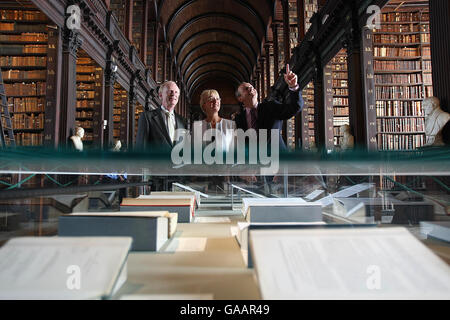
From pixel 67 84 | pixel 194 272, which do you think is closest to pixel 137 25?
pixel 67 84

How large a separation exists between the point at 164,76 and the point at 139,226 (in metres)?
16.6

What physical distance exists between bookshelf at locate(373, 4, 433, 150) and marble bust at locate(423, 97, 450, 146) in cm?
379

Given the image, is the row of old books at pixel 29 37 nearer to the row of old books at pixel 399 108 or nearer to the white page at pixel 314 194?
the white page at pixel 314 194

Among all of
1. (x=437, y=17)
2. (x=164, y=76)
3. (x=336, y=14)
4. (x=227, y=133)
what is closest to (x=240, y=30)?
(x=164, y=76)

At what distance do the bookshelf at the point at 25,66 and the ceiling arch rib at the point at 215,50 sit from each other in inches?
620

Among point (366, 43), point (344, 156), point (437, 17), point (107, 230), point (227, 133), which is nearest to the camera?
point (107, 230)

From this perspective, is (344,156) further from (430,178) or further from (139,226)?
(139,226)

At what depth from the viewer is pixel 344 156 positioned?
969mm

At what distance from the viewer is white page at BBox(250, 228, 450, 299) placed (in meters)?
0.47

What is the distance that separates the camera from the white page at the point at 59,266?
0.47 m

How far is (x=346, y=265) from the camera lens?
1.68 ft

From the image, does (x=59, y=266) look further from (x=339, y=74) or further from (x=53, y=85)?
(x=339, y=74)

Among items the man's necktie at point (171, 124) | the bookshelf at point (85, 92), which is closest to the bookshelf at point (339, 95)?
the bookshelf at point (85, 92)
